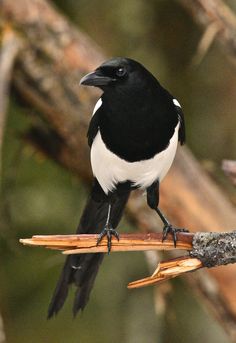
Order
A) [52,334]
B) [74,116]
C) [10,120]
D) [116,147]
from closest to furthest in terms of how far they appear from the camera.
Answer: [116,147] < [74,116] < [10,120] < [52,334]

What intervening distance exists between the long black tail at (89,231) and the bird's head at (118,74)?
671 millimetres

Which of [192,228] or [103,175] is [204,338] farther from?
[103,175]

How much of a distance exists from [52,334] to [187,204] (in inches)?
58.7

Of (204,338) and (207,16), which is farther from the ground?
(207,16)

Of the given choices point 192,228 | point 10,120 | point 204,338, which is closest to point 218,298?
point 192,228

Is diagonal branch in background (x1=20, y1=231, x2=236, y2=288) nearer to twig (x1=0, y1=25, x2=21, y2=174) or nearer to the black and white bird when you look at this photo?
the black and white bird

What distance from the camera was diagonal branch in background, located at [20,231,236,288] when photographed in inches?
117

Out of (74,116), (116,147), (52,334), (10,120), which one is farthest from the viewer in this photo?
(52,334)

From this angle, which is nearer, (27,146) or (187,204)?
(187,204)

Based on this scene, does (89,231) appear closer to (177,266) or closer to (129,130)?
(129,130)

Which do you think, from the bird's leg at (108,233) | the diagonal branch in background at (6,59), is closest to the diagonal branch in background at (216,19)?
the diagonal branch in background at (6,59)

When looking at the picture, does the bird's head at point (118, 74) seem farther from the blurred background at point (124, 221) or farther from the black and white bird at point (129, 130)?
the blurred background at point (124, 221)

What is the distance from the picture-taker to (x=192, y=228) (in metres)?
4.56

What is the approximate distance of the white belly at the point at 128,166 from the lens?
11.6 ft
